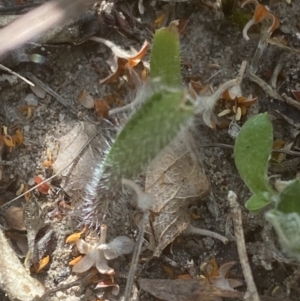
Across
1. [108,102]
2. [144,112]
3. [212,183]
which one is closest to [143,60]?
[108,102]

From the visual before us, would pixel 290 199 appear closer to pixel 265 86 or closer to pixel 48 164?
pixel 265 86

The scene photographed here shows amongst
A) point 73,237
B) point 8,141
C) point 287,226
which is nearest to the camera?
point 287,226

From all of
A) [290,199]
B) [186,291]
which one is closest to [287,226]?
[290,199]

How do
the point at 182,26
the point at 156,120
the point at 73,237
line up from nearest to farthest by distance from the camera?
the point at 156,120 → the point at 73,237 → the point at 182,26

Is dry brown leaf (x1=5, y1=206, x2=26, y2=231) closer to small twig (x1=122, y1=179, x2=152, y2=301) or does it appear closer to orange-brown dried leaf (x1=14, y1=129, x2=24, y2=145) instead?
orange-brown dried leaf (x1=14, y1=129, x2=24, y2=145)

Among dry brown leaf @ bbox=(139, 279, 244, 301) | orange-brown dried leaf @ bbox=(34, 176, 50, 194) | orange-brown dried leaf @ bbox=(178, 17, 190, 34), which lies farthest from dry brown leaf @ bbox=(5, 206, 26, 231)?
orange-brown dried leaf @ bbox=(178, 17, 190, 34)

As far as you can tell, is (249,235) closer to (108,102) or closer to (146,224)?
(146,224)

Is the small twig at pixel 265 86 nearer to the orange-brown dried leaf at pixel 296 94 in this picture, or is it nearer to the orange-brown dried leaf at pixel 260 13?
the orange-brown dried leaf at pixel 296 94

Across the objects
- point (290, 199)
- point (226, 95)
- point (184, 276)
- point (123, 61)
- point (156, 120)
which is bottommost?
point (184, 276)

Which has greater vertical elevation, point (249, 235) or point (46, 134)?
point (46, 134)
